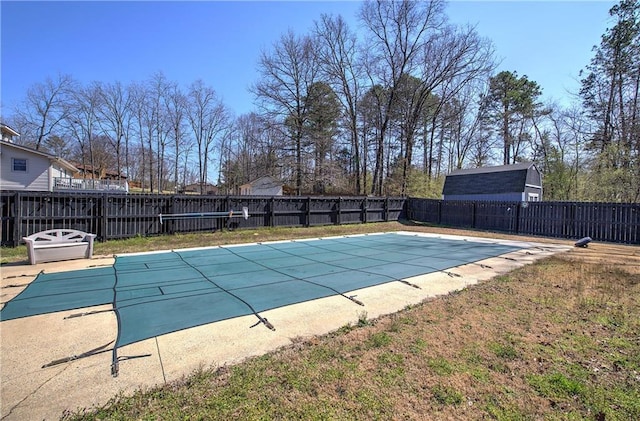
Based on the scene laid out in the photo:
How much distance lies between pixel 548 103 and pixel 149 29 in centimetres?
2865

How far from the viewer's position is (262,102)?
1948 centimetres

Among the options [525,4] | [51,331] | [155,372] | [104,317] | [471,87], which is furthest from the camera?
[471,87]

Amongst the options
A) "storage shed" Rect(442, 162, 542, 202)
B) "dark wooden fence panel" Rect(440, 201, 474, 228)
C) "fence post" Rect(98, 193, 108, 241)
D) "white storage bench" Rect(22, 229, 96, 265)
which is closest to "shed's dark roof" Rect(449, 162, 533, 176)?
"storage shed" Rect(442, 162, 542, 202)

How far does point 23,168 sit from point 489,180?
96.0 feet

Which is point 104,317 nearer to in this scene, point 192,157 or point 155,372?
point 155,372

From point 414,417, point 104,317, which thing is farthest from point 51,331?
point 414,417

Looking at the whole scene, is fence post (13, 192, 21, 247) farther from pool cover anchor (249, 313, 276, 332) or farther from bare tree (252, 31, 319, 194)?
bare tree (252, 31, 319, 194)

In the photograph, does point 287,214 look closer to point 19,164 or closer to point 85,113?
point 19,164

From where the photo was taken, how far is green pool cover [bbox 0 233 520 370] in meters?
3.37

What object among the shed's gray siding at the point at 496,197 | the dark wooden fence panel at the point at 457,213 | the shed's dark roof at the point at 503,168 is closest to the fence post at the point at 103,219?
the dark wooden fence panel at the point at 457,213

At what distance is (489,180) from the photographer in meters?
19.0

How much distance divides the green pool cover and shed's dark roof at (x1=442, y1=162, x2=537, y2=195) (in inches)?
478

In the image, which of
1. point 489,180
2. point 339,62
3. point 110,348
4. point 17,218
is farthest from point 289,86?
point 110,348

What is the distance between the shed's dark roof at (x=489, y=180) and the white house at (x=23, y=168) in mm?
26732
